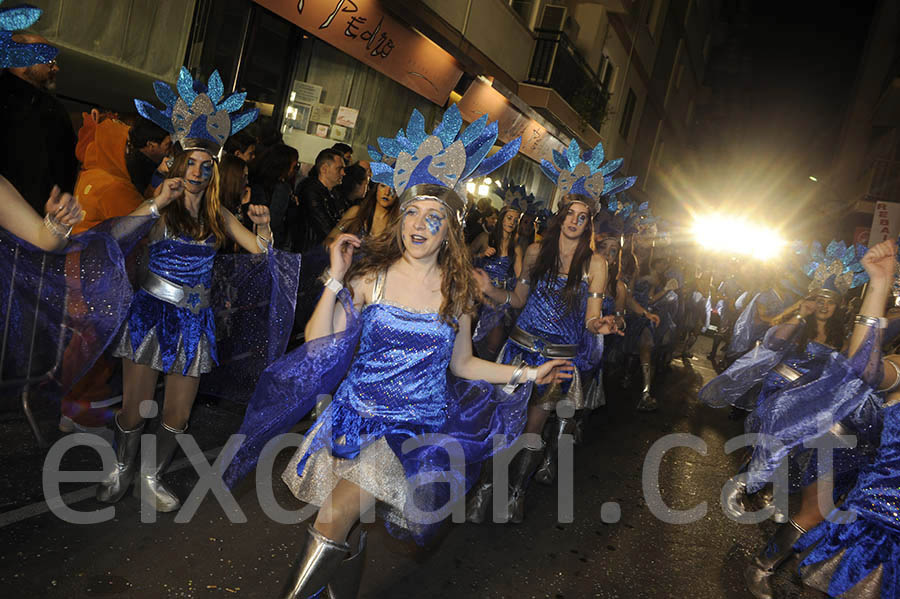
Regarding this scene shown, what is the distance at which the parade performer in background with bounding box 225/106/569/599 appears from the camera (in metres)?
2.75

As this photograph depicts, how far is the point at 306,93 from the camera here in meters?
10.3

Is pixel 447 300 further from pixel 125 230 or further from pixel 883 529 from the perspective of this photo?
pixel 883 529

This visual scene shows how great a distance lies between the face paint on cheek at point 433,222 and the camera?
3.03 metres

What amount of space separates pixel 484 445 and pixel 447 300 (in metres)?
0.69

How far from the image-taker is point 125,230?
11.8 ft

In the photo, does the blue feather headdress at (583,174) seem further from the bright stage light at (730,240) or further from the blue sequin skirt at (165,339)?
the bright stage light at (730,240)

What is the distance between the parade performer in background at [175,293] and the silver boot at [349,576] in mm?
1444

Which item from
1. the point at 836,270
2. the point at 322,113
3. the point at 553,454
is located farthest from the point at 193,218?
the point at 322,113

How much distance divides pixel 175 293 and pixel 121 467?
988mm

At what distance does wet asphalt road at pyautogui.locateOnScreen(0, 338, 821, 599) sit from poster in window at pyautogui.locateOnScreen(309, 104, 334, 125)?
6.00 metres

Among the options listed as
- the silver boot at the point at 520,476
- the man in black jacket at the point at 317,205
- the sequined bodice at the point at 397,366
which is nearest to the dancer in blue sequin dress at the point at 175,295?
the sequined bodice at the point at 397,366

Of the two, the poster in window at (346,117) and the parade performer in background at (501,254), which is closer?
the parade performer in background at (501,254)

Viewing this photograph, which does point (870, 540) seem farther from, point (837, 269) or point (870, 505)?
point (837, 269)

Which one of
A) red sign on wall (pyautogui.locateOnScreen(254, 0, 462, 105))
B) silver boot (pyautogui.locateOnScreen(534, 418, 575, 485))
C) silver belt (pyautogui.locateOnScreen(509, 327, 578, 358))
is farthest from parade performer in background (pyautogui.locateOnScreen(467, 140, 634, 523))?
red sign on wall (pyautogui.locateOnScreen(254, 0, 462, 105))
